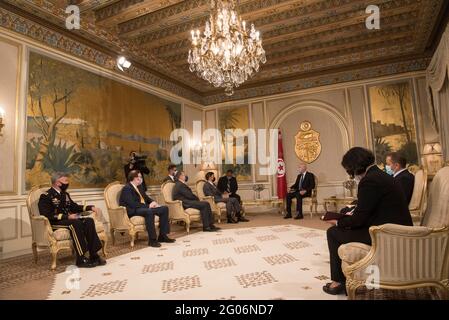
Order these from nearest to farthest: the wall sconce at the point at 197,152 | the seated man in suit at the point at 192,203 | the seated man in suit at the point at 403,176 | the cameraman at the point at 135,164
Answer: the seated man in suit at the point at 403,176 → the seated man in suit at the point at 192,203 → the cameraman at the point at 135,164 → the wall sconce at the point at 197,152

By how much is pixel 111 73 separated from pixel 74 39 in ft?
3.59

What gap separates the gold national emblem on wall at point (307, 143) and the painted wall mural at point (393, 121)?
157 centimetres

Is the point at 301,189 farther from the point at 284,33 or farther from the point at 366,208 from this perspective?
the point at 366,208

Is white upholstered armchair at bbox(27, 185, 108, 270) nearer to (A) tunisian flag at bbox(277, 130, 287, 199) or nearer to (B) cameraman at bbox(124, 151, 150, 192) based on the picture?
(B) cameraman at bbox(124, 151, 150, 192)

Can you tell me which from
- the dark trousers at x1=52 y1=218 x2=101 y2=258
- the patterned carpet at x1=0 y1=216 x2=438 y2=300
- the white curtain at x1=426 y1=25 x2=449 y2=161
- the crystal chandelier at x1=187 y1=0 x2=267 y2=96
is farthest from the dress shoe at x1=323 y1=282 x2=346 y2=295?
the white curtain at x1=426 y1=25 x2=449 y2=161

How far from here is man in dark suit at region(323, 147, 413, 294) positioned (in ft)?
7.93

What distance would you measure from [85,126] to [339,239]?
5.49 meters

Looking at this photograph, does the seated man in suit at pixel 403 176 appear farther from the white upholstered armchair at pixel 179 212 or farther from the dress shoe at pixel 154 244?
the white upholstered armchair at pixel 179 212

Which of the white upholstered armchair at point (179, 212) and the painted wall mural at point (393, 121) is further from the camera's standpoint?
the painted wall mural at point (393, 121)

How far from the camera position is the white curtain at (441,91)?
6028 millimetres

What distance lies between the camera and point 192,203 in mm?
6453

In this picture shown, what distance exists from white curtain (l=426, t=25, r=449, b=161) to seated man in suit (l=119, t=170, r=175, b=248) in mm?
5836

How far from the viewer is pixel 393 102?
333 inches

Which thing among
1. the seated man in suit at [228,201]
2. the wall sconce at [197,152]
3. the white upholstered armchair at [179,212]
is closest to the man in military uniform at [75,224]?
the white upholstered armchair at [179,212]
